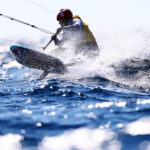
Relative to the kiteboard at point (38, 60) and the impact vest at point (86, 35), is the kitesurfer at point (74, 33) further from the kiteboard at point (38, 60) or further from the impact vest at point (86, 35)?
the kiteboard at point (38, 60)

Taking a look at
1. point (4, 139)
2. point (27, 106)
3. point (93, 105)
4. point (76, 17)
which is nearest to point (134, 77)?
point (76, 17)

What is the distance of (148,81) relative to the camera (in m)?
9.33

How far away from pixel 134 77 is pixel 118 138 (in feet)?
21.7

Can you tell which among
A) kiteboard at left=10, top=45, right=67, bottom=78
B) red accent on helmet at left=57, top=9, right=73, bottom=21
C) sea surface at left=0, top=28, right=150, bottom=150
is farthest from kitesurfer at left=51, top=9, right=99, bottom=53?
sea surface at left=0, top=28, right=150, bottom=150

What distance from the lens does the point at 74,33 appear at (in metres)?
10.9

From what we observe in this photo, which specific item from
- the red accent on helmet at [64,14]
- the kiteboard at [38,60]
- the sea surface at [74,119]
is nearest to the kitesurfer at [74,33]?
the red accent on helmet at [64,14]

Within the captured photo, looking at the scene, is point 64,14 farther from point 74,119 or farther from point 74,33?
point 74,119

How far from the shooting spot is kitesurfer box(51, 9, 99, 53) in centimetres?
1086

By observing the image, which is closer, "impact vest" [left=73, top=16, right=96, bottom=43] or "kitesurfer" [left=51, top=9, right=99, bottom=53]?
"kitesurfer" [left=51, top=9, right=99, bottom=53]

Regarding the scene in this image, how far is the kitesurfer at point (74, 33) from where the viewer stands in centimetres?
1086

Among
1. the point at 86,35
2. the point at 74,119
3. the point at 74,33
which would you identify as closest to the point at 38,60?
the point at 74,33

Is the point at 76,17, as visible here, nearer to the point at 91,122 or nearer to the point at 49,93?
the point at 49,93

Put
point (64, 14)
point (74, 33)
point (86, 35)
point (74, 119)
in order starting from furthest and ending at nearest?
→ point (86, 35) < point (64, 14) < point (74, 33) < point (74, 119)

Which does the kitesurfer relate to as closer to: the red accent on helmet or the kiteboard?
the red accent on helmet
